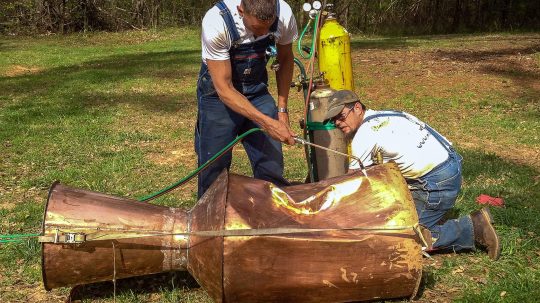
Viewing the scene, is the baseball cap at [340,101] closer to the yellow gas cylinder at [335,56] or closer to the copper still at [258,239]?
the copper still at [258,239]

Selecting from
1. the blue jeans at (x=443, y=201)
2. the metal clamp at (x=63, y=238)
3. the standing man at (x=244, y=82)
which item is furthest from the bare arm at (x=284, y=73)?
the metal clamp at (x=63, y=238)

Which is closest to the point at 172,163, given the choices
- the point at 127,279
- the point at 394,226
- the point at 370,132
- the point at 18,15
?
the point at 127,279

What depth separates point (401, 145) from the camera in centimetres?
393

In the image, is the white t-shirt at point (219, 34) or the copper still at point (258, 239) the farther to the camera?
the white t-shirt at point (219, 34)

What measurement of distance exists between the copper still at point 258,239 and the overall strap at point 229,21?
3.16ft

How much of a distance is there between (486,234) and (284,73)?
1.79 m

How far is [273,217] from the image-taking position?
11.0 feet

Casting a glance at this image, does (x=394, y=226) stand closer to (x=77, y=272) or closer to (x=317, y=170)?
(x=317, y=170)

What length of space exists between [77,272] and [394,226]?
5.84ft

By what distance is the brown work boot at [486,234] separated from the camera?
411cm

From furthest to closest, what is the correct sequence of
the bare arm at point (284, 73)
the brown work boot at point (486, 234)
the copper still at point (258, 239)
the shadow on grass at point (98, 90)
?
1. the shadow on grass at point (98, 90)
2. the bare arm at point (284, 73)
3. the brown work boot at point (486, 234)
4. the copper still at point (258, 239)

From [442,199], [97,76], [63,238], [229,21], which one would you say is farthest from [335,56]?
[97,76]

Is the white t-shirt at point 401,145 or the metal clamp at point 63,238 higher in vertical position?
the white t-shirt at point 401,145

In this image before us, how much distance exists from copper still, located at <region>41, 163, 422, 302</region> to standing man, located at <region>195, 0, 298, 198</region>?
64 centimetres
